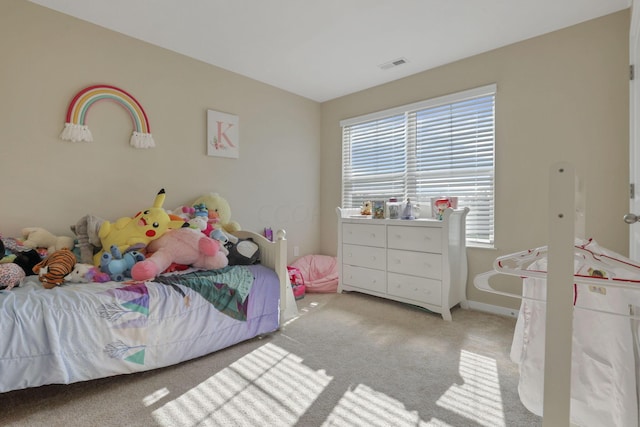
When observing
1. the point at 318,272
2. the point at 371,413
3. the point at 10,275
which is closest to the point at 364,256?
the point at 318,272

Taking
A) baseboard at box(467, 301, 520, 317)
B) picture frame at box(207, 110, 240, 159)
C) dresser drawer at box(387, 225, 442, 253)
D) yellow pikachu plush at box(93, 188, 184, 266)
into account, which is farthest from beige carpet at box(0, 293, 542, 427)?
picture frame at box(207, 110, 240, 159)

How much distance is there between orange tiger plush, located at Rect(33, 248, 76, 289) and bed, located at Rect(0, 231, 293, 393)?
0.17 ft

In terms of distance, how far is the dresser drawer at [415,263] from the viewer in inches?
105

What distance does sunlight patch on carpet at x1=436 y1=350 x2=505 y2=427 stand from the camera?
146 cm

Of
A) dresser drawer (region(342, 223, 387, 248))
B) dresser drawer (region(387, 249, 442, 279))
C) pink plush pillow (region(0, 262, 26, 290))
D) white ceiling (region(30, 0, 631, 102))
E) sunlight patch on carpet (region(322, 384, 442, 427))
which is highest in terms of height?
white ceiling (region(30, 0, 631, 102))

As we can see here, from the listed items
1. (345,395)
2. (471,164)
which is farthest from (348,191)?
(345,395)

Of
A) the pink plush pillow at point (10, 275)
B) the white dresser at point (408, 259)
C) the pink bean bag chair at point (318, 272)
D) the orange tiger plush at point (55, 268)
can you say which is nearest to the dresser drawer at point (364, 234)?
the white dresser at point (408, 259)

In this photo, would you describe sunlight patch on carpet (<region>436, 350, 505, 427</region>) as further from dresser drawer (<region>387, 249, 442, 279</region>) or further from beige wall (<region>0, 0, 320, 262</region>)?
beige wall (<region>0, 0, 320, 262</region>)

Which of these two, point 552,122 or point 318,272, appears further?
→ point 318,272

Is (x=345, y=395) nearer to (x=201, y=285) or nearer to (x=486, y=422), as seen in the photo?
(x=486, y=422)

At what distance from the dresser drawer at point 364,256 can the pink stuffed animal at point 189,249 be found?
4.54 ft

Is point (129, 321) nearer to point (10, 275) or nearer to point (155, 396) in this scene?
point (155, 396)

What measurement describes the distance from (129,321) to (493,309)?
275cm

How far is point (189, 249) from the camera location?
2.23 meters
